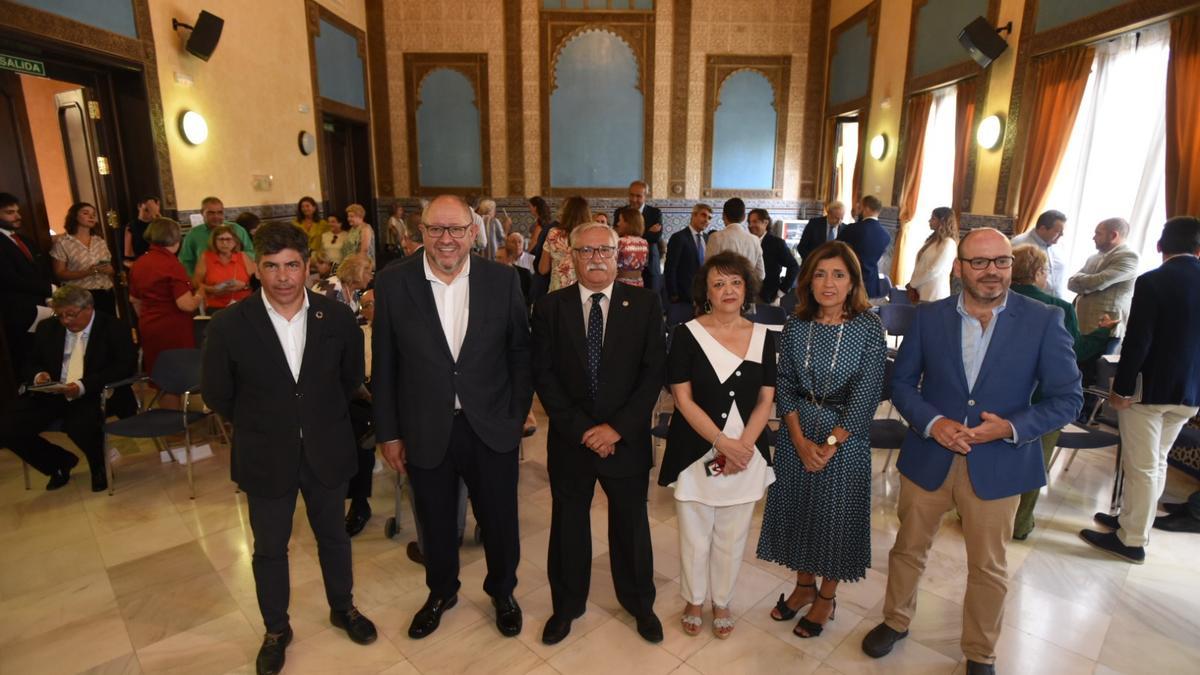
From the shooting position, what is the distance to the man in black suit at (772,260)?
6301 millimetres

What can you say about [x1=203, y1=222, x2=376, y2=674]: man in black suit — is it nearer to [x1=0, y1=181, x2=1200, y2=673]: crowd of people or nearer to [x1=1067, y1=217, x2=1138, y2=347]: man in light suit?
[x1=0, y1=181, x2=1200, y2=673]: crowd of people

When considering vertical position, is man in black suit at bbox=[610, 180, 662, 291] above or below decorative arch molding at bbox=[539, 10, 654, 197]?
below

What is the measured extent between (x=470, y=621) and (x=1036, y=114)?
21.5 ft

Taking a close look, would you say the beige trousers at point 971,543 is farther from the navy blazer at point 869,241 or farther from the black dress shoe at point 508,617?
the navy blazer at point 869,241

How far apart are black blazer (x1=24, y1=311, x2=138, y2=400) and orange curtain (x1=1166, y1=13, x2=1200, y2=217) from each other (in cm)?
723

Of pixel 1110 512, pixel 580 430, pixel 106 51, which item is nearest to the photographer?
pixel 580 430

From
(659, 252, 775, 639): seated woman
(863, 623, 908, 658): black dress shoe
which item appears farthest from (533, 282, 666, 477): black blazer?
(863, 623, 908, 658): black dress shoe

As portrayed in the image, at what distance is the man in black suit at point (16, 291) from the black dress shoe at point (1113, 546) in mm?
6641

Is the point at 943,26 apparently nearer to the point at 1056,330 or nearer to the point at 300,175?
the point at 1056,330

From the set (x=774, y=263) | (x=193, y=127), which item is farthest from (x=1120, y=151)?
(x=193, y=127)

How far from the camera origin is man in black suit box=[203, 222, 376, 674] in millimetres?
2188

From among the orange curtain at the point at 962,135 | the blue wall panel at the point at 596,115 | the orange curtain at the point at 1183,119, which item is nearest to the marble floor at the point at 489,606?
the orange curtain at the point at 1183,119

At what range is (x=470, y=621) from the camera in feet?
8.86

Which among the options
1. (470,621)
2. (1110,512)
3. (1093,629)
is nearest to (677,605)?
(470,621)
